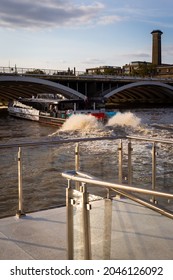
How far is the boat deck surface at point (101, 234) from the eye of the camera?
8.21 ft

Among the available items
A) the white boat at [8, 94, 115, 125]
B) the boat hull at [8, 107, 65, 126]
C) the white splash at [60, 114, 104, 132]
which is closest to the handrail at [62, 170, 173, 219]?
the white splash at [60, 114, 104, 132]

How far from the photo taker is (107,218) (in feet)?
8.19

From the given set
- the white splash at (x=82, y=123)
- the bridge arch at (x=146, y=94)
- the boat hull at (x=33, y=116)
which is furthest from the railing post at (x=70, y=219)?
the bridge arch at (x=146, y=94)

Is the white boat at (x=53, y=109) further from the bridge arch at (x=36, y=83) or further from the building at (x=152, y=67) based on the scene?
the building at (x=152, y=67)

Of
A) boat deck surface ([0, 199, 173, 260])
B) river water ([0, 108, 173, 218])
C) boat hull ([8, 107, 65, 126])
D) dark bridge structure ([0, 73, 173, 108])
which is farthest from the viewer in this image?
dark bridge structure ([0, 73, 173, 108])

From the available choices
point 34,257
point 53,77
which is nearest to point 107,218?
point 34,257

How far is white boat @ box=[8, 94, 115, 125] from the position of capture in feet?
109

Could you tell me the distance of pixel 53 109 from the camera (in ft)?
118

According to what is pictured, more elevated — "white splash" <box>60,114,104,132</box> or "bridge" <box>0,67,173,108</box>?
"bridge" <box>0,67,173,108</box>

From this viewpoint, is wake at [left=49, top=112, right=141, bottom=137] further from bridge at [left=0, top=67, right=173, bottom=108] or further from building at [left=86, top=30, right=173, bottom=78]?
building at [left=86, top=30, right=173, bottom=78]

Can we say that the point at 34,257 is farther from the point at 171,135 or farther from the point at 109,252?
the point at 171,135

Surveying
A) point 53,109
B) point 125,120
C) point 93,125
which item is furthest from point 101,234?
point 53,109

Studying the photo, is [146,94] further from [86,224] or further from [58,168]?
[86,224]

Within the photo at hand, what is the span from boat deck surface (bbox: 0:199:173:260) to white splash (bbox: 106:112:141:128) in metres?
26.5
